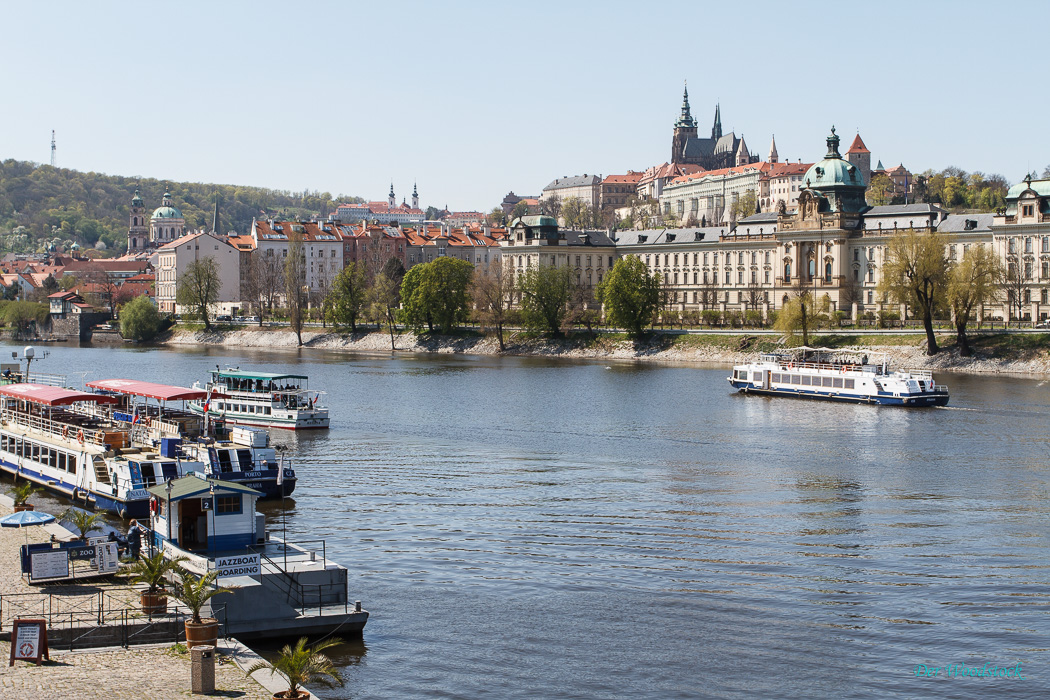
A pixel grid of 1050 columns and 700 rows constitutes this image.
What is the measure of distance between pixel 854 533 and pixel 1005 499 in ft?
31.5

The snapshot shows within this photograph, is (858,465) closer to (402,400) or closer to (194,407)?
(402,400)

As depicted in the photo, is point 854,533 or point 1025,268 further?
point 1025,268

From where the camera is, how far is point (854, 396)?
87062 millimetres

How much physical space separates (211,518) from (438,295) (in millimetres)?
115558

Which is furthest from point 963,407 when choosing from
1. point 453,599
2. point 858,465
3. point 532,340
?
point 532,340

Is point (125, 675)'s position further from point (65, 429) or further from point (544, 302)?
point (544, 302)

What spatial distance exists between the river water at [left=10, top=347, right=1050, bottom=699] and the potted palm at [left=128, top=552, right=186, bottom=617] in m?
4.56

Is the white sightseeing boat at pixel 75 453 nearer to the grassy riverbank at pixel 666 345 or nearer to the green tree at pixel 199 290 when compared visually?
the grassy riverbank at pixel 666 345

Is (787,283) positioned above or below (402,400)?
above

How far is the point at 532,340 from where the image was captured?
471ft

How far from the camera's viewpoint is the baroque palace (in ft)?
433

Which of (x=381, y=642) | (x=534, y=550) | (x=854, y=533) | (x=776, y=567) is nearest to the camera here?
(x=381, y=642)

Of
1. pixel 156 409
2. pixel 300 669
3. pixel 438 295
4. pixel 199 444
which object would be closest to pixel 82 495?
pixel 199 444

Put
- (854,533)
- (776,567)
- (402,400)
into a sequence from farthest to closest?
(402,400) → (854,533) → (776,567)
